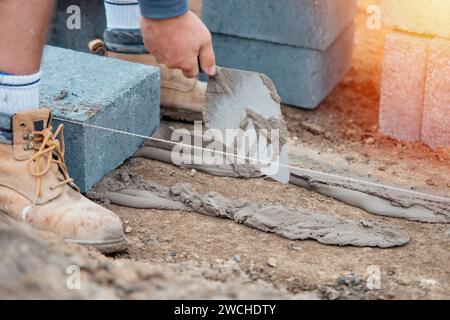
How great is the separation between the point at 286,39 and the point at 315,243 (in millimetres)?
1321

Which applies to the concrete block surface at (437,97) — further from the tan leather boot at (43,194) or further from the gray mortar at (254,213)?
the tan leather boot at (43,194)

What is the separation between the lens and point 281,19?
3629mm

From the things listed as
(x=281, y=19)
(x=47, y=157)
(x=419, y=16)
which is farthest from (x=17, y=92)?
(x=419, y=16)

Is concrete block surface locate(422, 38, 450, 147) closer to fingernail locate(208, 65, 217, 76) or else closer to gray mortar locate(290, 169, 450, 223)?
gray mortar locate(290, 169, 450, 223)

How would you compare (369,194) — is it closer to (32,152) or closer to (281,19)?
(281,19)

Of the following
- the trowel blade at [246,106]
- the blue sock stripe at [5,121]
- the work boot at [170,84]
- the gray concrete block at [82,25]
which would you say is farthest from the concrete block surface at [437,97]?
the blue sock stripe at [5,121]

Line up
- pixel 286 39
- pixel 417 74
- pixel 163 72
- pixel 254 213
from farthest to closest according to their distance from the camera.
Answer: pixel 286 39
pixel 163 72
pixel 417 74
pixel 254 213

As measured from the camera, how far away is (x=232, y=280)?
2254mm

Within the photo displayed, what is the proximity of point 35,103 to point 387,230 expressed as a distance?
4.15 feet

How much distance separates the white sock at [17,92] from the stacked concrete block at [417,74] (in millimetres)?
1544

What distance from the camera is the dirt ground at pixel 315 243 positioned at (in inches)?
93.9

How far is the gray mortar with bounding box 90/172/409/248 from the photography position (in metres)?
2.65

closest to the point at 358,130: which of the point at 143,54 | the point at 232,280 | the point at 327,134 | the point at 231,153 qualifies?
the point at 327,134

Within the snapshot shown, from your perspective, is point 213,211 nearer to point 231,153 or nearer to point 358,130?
point 231,153
